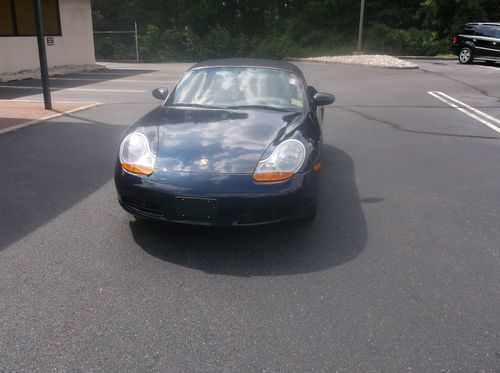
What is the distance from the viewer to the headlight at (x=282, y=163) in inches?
149

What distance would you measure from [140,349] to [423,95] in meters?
12.1

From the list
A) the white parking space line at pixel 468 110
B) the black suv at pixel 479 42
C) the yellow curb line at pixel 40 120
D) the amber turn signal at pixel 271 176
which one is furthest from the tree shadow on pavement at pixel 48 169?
the black suv at pixel 479 42

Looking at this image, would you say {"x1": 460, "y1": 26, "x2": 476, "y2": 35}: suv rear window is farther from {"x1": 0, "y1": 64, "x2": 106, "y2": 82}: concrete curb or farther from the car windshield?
the car windshield

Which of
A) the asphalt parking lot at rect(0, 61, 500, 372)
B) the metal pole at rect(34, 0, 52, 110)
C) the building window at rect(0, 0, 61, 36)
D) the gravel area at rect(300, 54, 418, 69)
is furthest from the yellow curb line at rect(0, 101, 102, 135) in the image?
the gravel area at rect(300, 54, 418, 69)

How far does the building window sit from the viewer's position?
1620 cm

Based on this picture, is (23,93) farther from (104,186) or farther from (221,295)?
(221,295)

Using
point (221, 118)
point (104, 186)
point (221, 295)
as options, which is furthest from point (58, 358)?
point (104, 186)

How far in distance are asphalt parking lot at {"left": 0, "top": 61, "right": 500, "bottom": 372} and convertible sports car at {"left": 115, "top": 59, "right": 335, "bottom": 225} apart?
1.10 feet

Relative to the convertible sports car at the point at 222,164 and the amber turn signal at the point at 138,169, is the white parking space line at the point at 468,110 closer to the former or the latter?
the convertible sports car at the point at 222,164

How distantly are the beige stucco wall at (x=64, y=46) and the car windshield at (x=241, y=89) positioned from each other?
1316cm

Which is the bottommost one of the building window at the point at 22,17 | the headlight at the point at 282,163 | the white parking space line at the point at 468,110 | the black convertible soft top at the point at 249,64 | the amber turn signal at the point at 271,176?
the white parking space line at the point at 468,110

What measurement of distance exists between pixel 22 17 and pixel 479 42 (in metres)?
18.7

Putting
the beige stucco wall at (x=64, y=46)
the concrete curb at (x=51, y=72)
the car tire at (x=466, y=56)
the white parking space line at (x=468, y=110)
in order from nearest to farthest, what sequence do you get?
the white parking space line at (x=468, y=110), the concrete curb at (x=51, y=72), the beige stucco wall at (x=64, y=46), the car tire at (x=466, y=56)

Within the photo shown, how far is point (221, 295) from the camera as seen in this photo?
323 centimetres
